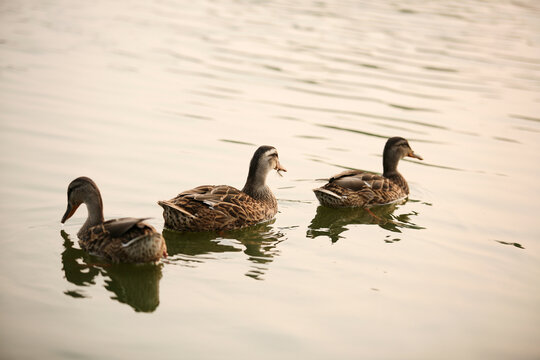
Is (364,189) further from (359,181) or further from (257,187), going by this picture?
(257,187)

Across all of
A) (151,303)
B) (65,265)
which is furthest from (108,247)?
(151,303)

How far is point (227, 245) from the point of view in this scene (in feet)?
25.0

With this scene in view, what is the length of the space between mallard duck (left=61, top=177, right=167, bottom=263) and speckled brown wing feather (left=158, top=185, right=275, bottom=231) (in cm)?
68

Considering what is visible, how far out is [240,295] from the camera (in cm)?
630

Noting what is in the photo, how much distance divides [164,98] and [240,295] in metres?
8.06

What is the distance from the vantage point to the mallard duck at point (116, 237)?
6.62 meters

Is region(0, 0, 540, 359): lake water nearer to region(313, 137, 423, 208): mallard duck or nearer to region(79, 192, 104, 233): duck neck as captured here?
region(313, 137, 423, 208): mallard duck

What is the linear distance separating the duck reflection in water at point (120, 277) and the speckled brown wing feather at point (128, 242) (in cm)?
10

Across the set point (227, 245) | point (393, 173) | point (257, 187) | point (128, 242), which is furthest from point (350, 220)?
point (128, 242)

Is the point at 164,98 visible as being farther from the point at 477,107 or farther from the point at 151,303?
the point at 151,303

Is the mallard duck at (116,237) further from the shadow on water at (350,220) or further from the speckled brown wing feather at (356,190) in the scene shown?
the speckled brown wing feather at (356,190)

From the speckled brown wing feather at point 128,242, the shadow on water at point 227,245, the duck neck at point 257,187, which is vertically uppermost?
the duck neck at point 257,187

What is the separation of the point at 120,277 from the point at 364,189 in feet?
12.8

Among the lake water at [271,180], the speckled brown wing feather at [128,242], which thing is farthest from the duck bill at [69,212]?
the speckled brown wing feather at [128,242]
